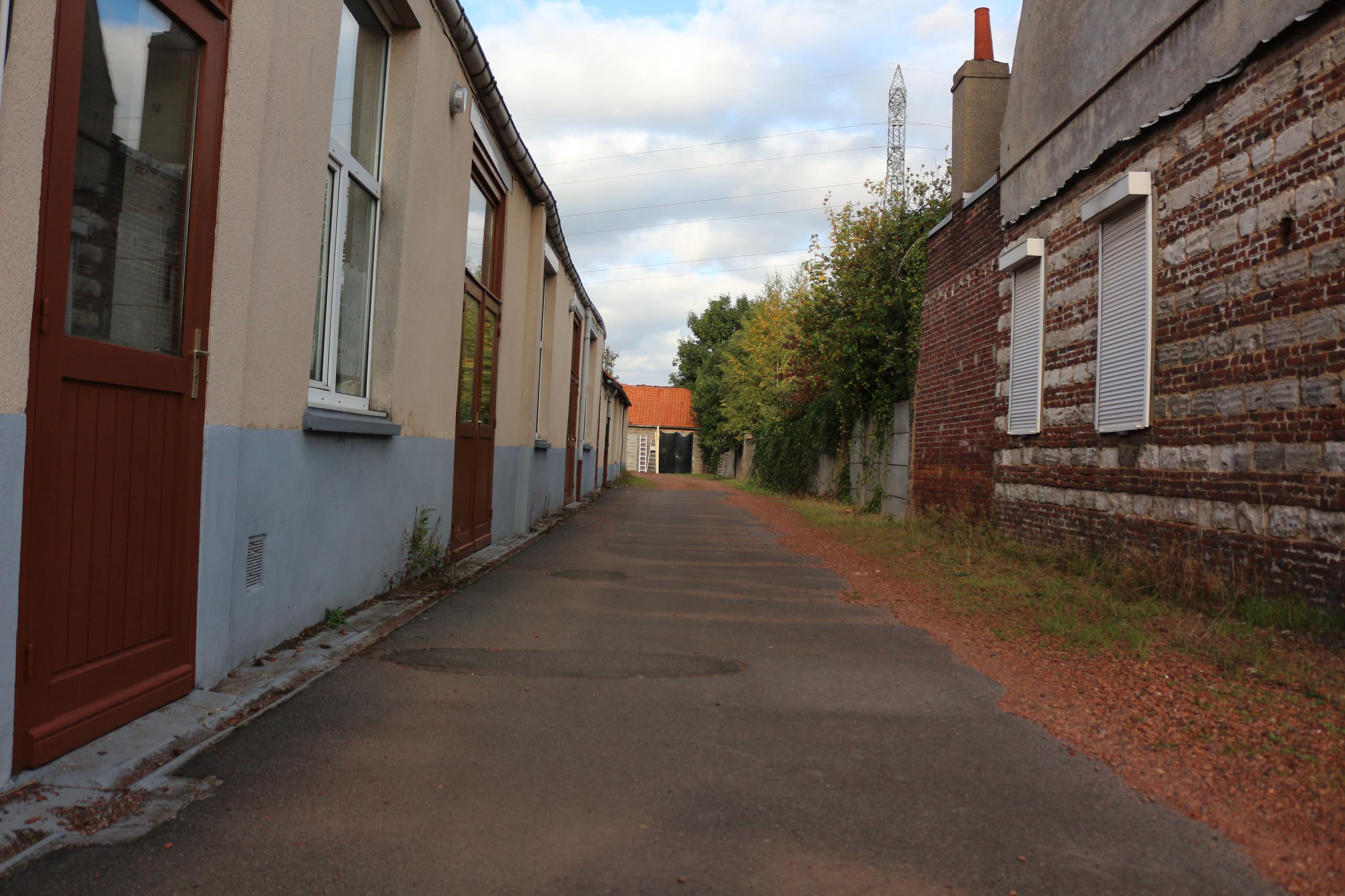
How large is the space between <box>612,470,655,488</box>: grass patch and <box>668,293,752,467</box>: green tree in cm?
1007

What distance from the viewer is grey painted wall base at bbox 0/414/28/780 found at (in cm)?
288

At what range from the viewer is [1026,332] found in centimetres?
1027

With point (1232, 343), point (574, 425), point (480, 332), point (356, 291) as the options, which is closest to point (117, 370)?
point (356, 291)

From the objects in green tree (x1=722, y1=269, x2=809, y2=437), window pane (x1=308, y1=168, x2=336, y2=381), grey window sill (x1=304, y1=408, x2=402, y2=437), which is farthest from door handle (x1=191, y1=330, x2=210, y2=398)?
green tree (x1=722, y1=269, x2=809, y2=437)

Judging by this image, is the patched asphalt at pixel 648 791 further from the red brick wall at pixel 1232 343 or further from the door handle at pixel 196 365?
the red brick wall at pixel 1232 343

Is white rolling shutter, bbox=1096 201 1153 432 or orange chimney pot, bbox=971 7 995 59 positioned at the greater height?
orange chimney pot, bbox=971 7 995 59

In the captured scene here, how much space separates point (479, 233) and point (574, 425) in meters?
10.4

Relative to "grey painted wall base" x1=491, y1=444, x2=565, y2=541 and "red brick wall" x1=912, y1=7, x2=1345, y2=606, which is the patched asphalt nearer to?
"red brick wall" x1=912, y1=7, x2=1345, y2=606

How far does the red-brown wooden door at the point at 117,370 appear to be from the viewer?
312 centimetres

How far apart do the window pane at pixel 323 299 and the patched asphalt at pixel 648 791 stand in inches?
74.1

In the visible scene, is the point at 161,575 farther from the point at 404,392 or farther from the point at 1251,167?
the point at 1251,167

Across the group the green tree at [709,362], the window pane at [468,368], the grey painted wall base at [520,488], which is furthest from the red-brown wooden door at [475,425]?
the green tree at [709,362]

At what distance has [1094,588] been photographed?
→ 7.47 m

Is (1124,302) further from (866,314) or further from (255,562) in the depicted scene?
(866,314)
